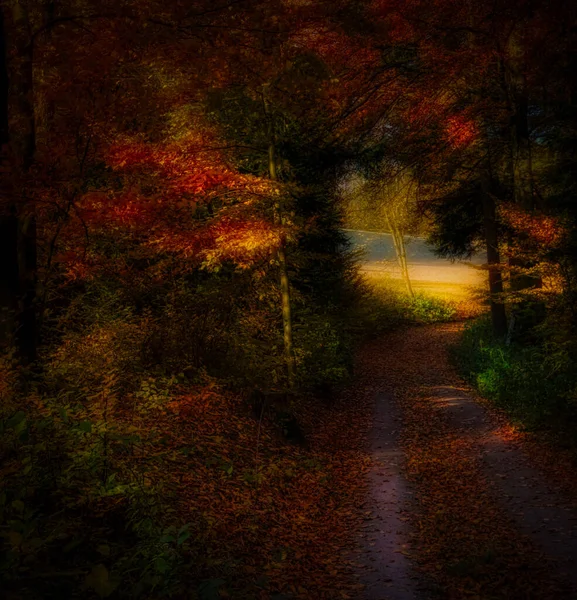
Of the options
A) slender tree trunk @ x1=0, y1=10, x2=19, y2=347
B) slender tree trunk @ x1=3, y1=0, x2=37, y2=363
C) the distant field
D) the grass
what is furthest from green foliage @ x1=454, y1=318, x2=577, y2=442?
the distant field

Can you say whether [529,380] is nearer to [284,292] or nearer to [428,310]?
[284,292]

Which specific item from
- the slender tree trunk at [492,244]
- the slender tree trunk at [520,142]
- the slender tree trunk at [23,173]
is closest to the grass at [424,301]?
the slender tree trunk at [492,244]

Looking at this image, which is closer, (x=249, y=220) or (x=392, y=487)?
(x=392, y=487)

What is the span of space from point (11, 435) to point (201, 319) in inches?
252

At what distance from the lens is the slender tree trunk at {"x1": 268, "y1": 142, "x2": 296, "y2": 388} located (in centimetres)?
1409

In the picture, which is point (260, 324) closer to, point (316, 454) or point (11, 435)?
point (316, 454)

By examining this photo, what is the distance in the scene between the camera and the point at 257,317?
48.9 feet

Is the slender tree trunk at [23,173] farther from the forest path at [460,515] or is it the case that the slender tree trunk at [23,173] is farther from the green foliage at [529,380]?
the green foliage at [529,380]

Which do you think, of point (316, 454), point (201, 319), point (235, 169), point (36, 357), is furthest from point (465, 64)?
point (36, 357)

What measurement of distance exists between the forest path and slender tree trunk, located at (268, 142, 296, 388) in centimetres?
280

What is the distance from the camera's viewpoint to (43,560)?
4727 mm

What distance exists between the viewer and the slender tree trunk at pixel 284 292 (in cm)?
1409

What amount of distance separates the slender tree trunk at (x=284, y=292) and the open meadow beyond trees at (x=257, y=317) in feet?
0.29

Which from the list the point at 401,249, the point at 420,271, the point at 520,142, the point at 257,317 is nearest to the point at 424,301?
the point at 401,249
